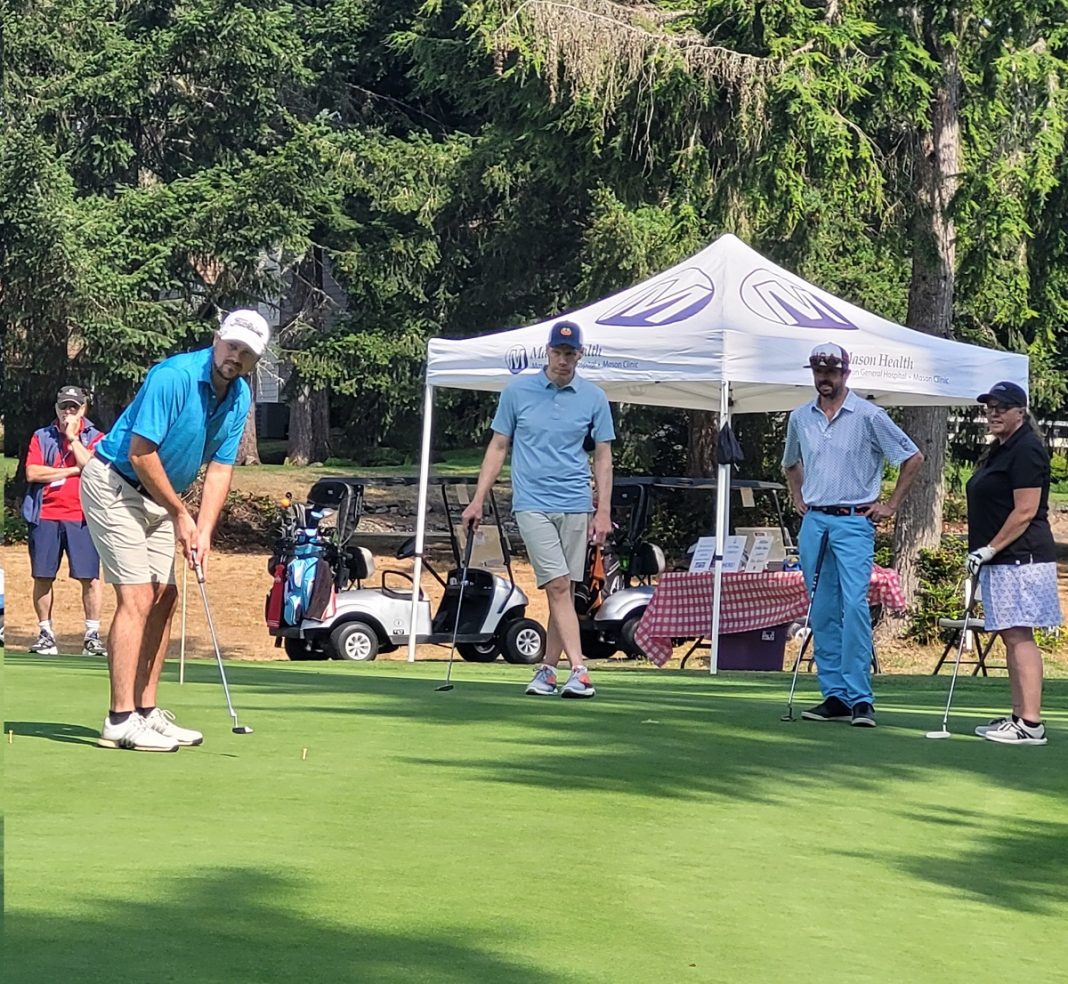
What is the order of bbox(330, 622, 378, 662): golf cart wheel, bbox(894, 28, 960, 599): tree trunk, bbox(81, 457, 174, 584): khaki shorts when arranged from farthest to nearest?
1. bbox(894, 28, 960, 599): tree trunk
2. bbox(330, 622, 378, 662): golf cart wheel
3. bbox(81, 457, 174, 584): khaki shorts

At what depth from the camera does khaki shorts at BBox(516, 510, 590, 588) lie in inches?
382

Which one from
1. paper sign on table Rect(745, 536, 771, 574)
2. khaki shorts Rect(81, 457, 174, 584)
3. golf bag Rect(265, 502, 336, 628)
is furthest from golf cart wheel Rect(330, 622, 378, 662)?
khaki shorts Rect(81, 457, 174, 584)

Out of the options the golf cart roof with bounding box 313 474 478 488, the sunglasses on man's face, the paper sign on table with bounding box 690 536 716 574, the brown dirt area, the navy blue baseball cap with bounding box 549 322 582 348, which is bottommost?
the brown dirt area

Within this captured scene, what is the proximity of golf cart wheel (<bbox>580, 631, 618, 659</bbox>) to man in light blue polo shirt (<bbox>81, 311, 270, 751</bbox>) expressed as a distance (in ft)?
33.6

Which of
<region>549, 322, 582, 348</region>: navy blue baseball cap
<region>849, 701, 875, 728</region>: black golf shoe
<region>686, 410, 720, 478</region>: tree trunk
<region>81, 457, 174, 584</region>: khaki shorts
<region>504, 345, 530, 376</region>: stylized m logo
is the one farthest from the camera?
<region>686, 410, 720, 478</region>: tree trunk

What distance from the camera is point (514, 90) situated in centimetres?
2584

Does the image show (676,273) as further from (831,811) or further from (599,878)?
(599,878)

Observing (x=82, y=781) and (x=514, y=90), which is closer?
(x=82, y=781)

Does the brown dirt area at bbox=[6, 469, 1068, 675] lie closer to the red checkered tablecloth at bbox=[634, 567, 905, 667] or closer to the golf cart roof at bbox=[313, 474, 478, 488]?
the golf cart roof at bbox=[313, 474, 478, 488]

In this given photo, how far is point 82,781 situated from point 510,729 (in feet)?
7.97

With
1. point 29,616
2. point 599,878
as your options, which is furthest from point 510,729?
point 29,616

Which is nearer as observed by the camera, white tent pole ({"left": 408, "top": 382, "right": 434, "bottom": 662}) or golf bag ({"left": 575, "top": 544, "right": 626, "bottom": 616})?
white tent pole ({"left": 408, "top": 382, "right": 434, "bottom": 662})

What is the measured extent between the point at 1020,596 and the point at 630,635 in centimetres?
851

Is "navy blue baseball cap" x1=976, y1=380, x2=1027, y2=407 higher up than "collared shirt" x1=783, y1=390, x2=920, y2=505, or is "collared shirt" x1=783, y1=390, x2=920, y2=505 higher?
"navy blue baseball cap" x1=976, y1=380, x2=1027, y2=407
